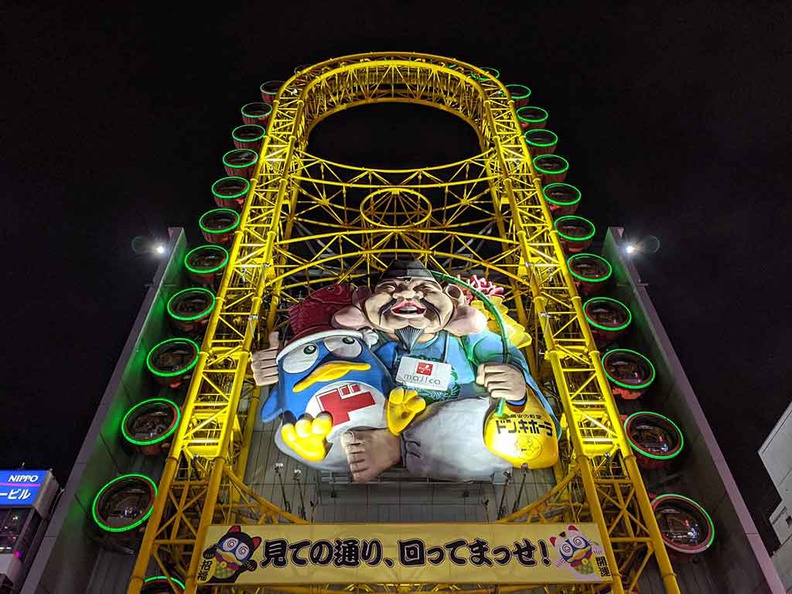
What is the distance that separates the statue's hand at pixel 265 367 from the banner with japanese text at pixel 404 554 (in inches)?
188

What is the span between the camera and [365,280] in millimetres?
22453

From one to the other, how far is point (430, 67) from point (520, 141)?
6.19 metres

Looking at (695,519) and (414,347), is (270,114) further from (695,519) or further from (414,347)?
(695,519)

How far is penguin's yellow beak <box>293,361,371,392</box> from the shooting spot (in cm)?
1546

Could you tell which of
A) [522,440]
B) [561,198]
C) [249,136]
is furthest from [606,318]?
[249,136]

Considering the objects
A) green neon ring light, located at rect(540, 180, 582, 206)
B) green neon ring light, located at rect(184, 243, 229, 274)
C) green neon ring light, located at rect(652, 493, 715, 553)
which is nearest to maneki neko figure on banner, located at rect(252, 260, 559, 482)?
green neon ring light, located at rect(652, 493, 715, 553)

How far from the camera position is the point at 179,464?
1408 centimetres

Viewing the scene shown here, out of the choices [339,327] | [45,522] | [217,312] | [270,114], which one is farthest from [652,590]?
[45,522]

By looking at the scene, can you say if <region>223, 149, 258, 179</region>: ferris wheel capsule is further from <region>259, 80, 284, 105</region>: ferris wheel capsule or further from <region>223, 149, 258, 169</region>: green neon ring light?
<region>259, 80, 284, 105</region>: ferris wheel capsule

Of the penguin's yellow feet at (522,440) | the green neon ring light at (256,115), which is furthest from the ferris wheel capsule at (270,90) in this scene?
the penguin's yellow feet at (522,440)

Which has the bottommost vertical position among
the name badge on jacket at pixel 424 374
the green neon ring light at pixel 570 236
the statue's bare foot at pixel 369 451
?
the statue's bare foot at pixel 369 451

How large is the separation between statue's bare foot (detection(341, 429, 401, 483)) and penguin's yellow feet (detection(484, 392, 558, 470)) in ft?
6.96

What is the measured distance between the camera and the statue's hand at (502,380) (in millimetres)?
15359

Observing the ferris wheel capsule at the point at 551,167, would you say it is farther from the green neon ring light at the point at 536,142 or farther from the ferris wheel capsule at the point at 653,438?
the ferris wheel capsule at the point at 653,438
